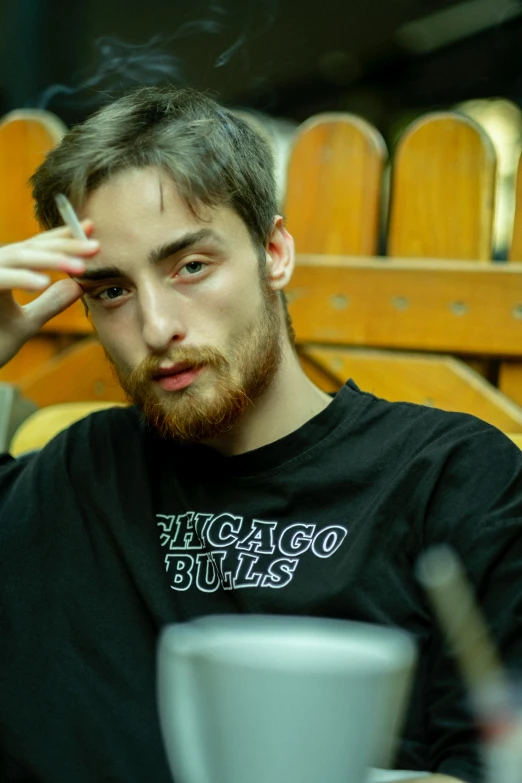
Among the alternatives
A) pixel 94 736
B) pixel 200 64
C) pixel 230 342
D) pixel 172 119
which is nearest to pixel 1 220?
pixel 200 64

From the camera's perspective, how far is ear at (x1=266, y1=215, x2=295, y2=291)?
1375mm

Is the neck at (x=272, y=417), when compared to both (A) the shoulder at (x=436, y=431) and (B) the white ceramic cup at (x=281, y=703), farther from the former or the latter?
(B) the white ceramic cup at (x=281, y=703)

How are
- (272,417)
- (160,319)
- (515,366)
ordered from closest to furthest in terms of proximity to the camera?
(160,319) → (272,417) → (515,366)

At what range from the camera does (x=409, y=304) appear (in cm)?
174

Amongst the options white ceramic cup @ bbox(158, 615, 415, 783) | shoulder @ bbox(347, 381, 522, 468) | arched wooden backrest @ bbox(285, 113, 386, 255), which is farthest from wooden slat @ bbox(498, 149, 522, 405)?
white ceramic cup @ bbox(158, 615, 415, 783)

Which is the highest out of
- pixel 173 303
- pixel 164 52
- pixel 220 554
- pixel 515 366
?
pixel 164 52

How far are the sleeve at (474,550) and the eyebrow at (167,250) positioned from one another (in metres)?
0.40

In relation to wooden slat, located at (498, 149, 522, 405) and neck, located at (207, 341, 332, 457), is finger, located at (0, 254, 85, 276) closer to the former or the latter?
neck, located at (207, 341, 332, 457)

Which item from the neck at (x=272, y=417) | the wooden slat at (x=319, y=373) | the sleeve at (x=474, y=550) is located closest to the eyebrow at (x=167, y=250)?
the neck at (x=272, y=417)

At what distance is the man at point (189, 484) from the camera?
113 cm

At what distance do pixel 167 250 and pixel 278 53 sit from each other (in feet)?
3.91

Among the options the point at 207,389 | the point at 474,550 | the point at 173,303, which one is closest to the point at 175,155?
the point at 173,303

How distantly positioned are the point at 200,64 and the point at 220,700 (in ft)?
5.27

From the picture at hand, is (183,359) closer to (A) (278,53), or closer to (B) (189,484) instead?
(B) (189,484)
